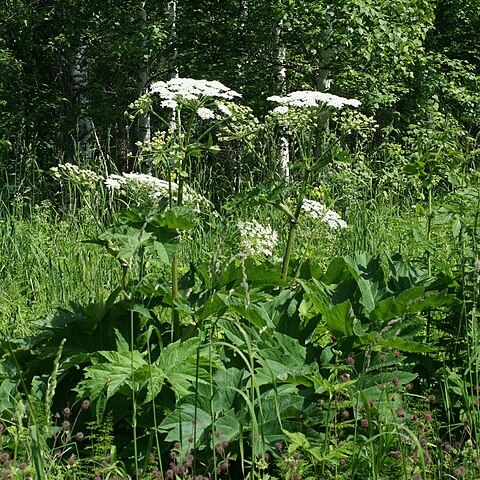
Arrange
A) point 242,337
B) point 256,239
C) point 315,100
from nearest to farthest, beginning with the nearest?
point 242,337 < point 315,100 < point 256,239

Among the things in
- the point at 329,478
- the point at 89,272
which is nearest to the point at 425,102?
the point at 89,272

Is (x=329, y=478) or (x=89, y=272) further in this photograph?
(x=89, y=272)

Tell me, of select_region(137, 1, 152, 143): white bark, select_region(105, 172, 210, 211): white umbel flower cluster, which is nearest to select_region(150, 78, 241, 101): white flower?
select_region(105, 172, 210, 211): white umbel flower cluster

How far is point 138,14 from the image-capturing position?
12.6 m

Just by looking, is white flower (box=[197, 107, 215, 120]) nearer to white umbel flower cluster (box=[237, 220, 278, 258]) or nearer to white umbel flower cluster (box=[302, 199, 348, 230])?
white umbel flower cluster (box=[237, 220, 278, 258])

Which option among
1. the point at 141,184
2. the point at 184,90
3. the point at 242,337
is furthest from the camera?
the point at 141,184

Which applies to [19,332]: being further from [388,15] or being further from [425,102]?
[425,102]

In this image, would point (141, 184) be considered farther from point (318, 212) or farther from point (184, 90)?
point (318, 212)

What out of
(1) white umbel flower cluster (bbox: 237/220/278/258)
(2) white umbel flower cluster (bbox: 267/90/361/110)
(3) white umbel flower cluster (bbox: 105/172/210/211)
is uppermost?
(2) white umbel flower cluster (bbox: 267/90/361/110)

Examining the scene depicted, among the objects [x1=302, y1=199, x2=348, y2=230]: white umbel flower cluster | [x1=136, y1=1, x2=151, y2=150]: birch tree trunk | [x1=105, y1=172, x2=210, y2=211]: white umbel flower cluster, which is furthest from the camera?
[x1=136, y1=1, x2=151, y2=150]: birch tree trunk

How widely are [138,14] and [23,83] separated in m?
3.45

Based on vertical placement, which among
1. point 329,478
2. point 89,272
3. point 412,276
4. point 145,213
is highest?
point 145,213

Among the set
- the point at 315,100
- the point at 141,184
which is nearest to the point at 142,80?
the point at 141,184

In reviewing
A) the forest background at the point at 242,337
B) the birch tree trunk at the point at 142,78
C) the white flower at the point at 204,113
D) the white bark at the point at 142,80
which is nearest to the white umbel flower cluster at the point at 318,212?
the forest background at the point at 242,337
